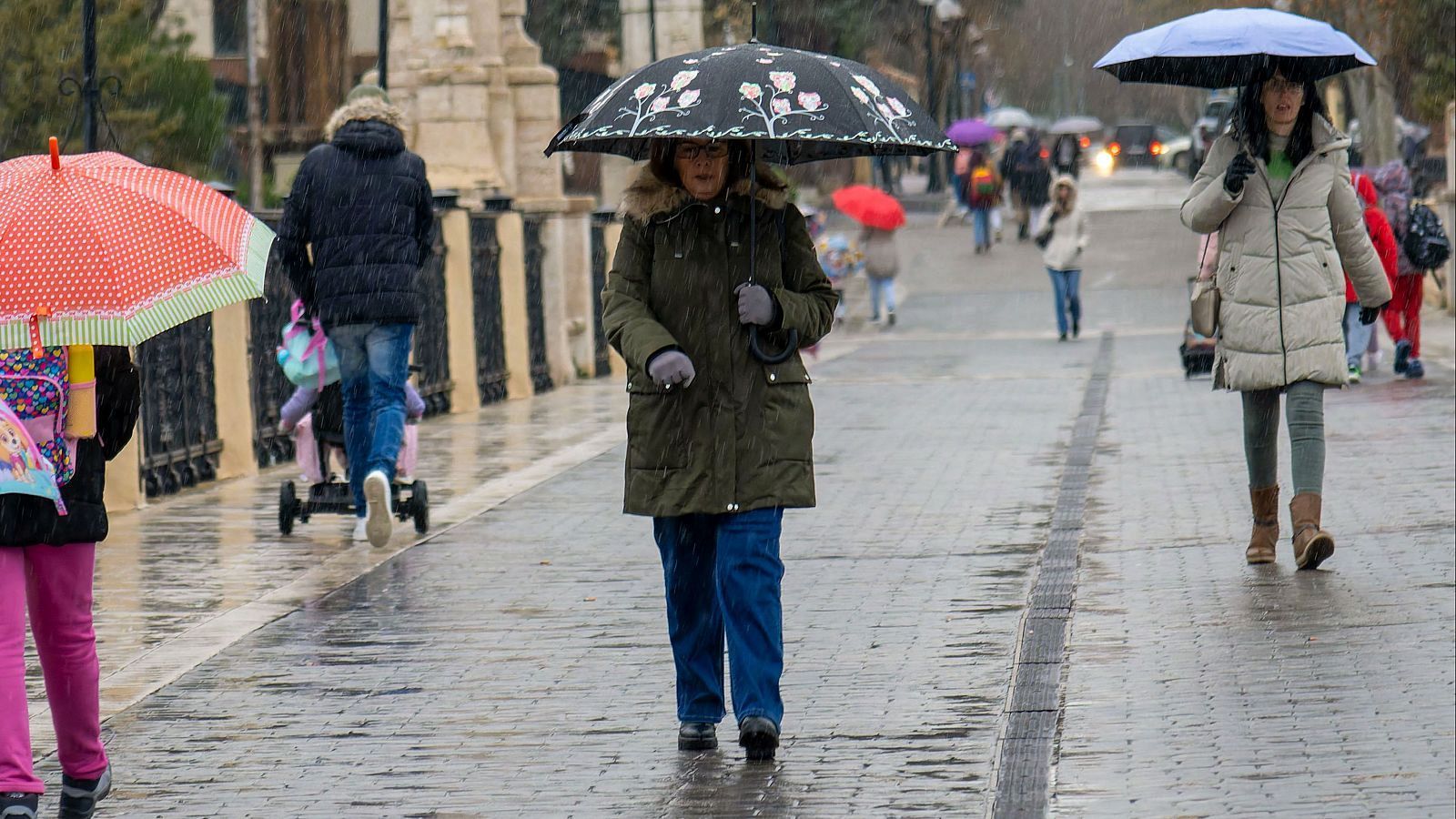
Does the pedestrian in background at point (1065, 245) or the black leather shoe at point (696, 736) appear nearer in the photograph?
the black leather shoe at point (696, 736)

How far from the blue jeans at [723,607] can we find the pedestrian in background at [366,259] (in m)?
3.69

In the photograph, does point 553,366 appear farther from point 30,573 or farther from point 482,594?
point 30,573

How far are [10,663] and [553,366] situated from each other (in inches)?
564

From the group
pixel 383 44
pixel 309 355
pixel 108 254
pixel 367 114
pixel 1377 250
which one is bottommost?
pixel 309 355

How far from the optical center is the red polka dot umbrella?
15.4 feet

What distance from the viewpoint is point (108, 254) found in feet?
15.5

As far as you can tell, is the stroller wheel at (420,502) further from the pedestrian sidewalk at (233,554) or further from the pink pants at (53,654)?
the pink pants at (53,654)

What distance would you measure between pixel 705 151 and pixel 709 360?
0.50 metres

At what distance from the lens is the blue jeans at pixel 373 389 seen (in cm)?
935

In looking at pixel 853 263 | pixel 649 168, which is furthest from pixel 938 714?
pixel 853 263

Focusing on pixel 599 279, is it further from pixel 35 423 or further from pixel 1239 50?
pixel 35 423

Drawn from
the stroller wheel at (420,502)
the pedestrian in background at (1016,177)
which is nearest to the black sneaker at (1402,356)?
the stroller wheel at (420,502)

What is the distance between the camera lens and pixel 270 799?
17.9 ft

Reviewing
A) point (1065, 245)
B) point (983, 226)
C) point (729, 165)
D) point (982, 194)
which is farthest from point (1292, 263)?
point (983, 226)
